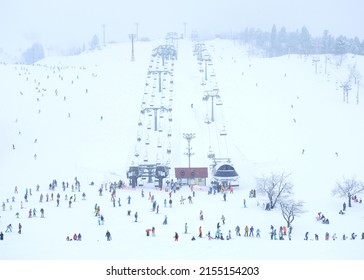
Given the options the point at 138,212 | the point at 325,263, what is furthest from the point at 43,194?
the point at 325,263

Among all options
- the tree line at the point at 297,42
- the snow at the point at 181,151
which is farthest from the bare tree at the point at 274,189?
the tree line at the point at 297,42

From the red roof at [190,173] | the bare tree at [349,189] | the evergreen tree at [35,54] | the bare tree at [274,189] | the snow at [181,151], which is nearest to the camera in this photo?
the snow at [181,151]

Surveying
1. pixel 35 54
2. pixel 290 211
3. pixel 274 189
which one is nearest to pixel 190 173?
pixel 274 189

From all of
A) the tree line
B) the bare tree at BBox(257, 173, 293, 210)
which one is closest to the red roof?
the bare tree at BBox(257, 173, 293, 210)

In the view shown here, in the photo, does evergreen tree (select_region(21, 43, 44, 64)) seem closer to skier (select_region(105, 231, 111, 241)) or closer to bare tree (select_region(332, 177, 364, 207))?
bare tree (select_region(332, 177, 364, 207))

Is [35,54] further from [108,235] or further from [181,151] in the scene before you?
[108,235]

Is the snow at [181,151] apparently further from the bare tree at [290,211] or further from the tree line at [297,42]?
the tree line at [297,42]

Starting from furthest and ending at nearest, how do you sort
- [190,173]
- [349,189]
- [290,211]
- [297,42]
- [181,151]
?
[297,42]
[181,151]
[190,173]
[349,189]
[290,211]
